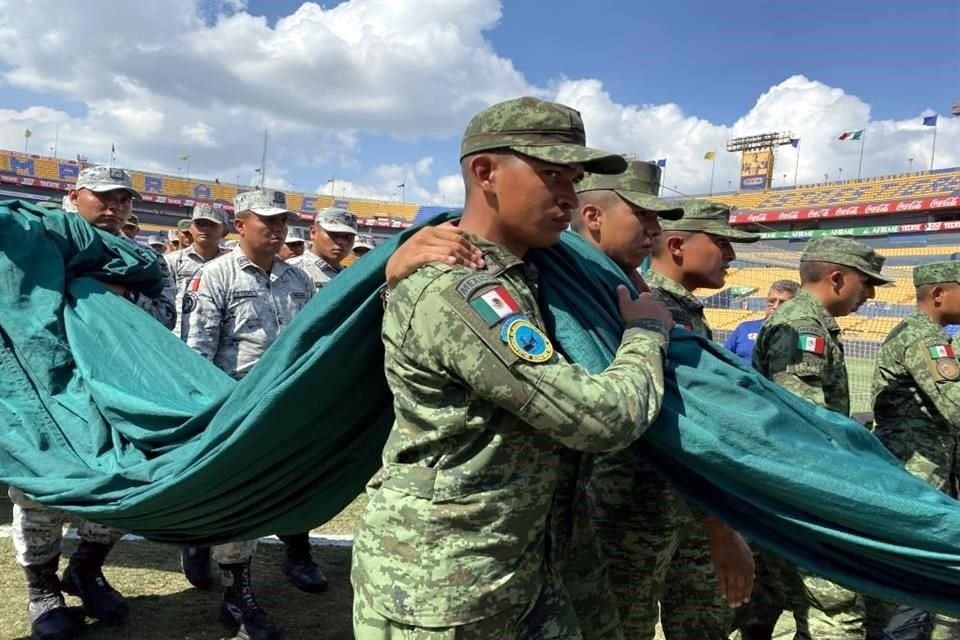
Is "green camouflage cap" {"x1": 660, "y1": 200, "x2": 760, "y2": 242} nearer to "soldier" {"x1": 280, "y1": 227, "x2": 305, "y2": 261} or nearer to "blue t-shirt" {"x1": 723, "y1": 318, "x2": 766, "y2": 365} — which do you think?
"blue t-shirt" {"x1": 723, "y1": 318, "x2": 766, "y2": 365}

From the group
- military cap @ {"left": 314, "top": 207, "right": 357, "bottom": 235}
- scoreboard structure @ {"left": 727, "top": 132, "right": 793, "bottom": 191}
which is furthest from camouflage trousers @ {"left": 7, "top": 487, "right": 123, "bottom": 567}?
scoreboard structure @ {"left": 727, "top": 132, "right": 793, "bottom": 191}

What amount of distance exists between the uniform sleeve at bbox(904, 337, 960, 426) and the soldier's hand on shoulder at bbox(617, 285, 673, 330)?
2471mm

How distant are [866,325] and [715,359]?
70.7 feet

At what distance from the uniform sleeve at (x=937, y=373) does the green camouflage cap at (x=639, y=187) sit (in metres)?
2.03

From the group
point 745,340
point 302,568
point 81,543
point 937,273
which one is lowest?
point 302,568

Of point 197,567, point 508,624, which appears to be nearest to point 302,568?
point 197,567

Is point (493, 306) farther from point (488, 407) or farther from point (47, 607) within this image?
point (47, 607)

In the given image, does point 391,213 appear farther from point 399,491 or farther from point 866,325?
point 399,491

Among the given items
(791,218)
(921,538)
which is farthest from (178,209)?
(921,538)

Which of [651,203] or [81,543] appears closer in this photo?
[651,203]

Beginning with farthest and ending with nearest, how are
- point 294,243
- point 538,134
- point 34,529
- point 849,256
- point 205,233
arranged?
point 294,243, point 205,233, point 849,256, point 34,529, point 538,134

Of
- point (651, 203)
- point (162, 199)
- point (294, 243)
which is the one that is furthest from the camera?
point (162, 199)

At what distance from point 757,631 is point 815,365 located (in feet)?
4.54

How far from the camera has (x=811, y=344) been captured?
3207mm
